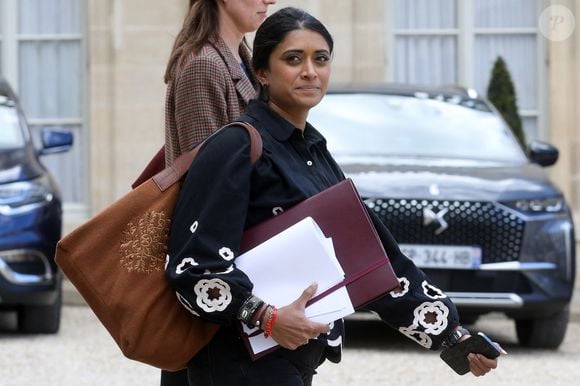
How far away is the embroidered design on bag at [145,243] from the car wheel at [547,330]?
20.2ft

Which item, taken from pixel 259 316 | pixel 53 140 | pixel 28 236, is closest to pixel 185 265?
A: pixel 259 316

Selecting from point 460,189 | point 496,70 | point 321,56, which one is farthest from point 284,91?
point 496,70

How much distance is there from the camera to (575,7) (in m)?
15.1

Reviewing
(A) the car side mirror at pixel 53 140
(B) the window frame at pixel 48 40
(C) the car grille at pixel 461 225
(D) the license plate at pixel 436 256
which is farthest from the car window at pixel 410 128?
(B) the window frame at pixel 48 40

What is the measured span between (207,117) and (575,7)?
37.1 feet

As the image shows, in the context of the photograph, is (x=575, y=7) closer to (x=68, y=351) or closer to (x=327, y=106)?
(x=327, y=106)

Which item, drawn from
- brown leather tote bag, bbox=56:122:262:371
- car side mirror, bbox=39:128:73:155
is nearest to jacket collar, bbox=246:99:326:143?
brown leather tote bag, bbox=56:122:262:371

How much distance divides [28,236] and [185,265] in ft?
21.6

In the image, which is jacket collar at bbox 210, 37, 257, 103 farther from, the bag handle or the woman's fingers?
the woman's fingers

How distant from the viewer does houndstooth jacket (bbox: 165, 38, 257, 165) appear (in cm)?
421

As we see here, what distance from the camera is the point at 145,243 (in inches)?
144

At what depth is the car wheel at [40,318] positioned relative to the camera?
1021cm

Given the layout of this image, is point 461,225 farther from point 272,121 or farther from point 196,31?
point 272,121

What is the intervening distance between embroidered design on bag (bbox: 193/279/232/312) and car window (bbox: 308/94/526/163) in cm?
629
